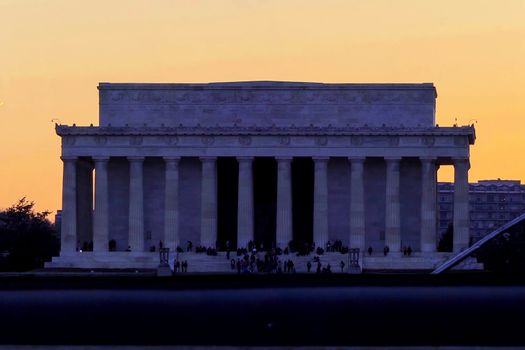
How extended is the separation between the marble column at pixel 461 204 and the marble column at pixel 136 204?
25.8m

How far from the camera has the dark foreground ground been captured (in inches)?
1981

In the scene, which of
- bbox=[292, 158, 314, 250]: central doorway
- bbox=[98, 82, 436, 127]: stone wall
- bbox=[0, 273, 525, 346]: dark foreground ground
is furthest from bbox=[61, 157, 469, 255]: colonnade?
bbox=[0, 273, 525, 346]: dark foreground ground

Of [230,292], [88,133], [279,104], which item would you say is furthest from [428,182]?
[230,292]

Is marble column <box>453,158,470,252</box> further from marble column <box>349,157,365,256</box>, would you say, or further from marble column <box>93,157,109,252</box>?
marble column <box>93,157,109,252</box>

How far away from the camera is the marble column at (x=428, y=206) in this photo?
500 ft

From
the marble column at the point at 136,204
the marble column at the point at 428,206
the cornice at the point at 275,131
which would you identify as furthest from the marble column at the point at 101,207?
the marble column at the point at 428,206

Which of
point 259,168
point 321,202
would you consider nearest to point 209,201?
point 259,168

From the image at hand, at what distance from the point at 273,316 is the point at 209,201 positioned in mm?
103587

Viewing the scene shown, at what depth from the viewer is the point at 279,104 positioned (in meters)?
157

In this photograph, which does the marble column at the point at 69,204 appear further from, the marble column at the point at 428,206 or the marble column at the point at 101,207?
the marble column at the point at 428,206

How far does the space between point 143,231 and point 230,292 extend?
104 metres

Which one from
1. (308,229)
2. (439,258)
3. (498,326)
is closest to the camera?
(498,326)

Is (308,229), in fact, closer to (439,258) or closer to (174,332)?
(439,258)

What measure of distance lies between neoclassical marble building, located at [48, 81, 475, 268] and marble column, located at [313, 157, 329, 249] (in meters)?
0.12
